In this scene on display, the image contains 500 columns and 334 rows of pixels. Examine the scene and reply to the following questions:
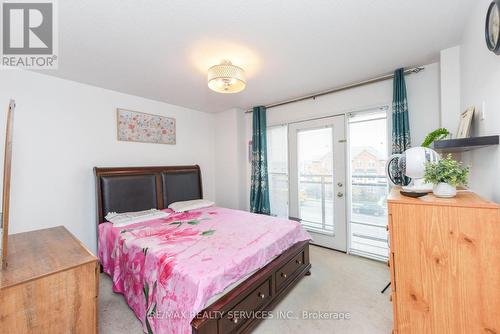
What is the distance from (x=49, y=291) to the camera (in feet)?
3.73

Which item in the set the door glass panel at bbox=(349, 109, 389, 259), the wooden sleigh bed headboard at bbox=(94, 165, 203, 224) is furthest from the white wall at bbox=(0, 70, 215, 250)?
the door glass panel at bbox=(349, 109, 389, 259)

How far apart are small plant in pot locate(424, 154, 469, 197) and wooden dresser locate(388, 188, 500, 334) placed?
76 mm

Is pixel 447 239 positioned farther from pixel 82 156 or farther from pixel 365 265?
pixel 82 156

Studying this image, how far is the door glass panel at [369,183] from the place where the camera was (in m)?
2.90

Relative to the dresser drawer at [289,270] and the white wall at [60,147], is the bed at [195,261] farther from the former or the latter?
the white wall at [60,147]

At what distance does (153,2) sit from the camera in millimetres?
1477

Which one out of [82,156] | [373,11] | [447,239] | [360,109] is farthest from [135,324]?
[360,109]

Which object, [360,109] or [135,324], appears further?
[360,109]

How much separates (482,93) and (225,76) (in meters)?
2.01

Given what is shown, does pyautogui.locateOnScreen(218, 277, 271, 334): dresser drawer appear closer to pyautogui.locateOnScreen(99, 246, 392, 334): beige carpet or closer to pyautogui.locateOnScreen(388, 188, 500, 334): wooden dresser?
pyautogui.locateOnScreen(99, 246, 392, 334): beige carpet

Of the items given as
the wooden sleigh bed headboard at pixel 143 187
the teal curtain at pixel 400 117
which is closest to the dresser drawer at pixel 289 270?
the teal curtain at pixel 400 117

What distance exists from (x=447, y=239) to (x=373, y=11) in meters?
1.68

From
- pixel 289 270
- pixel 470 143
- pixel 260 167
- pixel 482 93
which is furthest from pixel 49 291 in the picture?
pixel 260 167

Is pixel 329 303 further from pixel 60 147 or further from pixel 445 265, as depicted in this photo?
pixel 60 147
